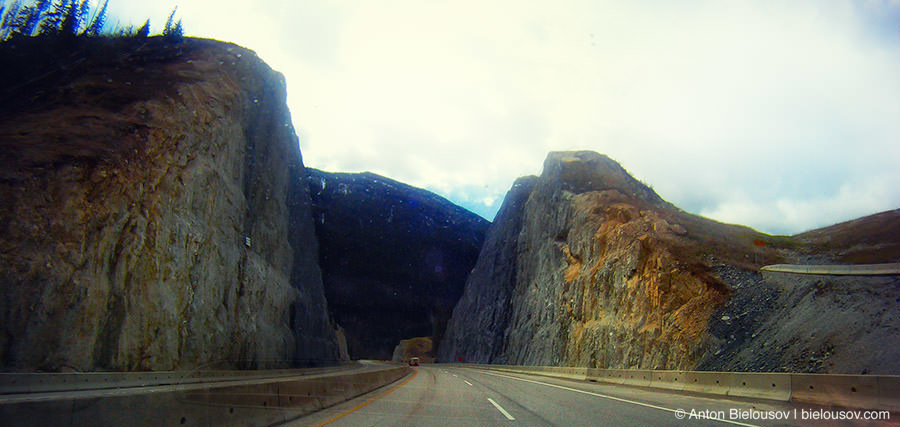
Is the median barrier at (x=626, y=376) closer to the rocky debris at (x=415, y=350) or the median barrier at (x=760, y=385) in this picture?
the median barrier at (x=760, y=385)

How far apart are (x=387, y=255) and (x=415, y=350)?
2646 centimetres

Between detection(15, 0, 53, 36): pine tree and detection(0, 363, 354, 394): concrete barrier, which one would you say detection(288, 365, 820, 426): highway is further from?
detection(15, 0, 53, 36): pine tree

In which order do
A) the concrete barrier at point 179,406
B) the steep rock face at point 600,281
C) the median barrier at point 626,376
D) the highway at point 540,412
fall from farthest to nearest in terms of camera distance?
the steep rock face at point 600,281 < the median barrier at point 626,376 < the highway at point 540,412 < the concrete barrier at point 179,406

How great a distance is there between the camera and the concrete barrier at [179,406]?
4.04 meters

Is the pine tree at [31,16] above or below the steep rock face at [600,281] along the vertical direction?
above

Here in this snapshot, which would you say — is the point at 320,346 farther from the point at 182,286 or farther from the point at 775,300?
the point at 775,300

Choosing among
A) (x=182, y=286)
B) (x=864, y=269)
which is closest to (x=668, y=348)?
(x=864, y=269)

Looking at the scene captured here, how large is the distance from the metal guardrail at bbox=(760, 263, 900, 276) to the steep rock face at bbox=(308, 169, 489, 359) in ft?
226

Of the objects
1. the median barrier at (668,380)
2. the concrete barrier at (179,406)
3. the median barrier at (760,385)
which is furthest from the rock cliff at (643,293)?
the concrete barrier at (179,406)

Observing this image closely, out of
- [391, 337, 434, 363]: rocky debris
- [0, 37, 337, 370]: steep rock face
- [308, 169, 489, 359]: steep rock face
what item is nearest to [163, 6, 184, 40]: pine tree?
[0, 37, 337, 370]: steep rock face

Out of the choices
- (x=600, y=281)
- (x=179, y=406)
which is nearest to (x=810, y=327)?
(x=600, y=281)

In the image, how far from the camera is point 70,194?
22141mm

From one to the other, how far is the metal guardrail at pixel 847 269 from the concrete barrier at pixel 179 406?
63.4 ft

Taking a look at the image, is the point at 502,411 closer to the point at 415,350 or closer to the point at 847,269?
the point at 847,269
